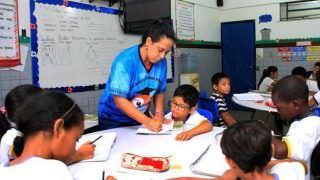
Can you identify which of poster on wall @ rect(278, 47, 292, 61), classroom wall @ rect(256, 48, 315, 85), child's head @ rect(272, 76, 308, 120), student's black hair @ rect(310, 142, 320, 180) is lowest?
student's black hair @ rect(310, 142, 320, 180)

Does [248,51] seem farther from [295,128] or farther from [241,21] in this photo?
[295,128]

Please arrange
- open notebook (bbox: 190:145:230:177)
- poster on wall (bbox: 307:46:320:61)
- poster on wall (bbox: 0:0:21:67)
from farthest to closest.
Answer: poster on wall (bbox: 307:46:320:61) < poster on wall (bbox: 0:0:21:67) < open notebook (bbox: 190:145:230:177)

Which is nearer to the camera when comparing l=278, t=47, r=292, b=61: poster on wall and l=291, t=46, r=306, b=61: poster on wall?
l=291, t=46, r=306, b=61: poster on wall

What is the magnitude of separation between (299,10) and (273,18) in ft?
1.51

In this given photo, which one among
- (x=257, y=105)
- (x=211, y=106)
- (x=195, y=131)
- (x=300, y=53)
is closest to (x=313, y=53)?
(x=300, y=53)

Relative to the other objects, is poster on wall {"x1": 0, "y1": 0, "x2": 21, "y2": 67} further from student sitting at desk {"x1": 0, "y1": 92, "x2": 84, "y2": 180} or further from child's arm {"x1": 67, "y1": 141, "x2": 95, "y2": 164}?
student sitting at desk {"x1": 0, "y1": 92, "x2": 84, "y2": 180}

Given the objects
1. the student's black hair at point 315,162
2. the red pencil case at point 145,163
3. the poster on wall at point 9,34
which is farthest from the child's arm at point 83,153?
the poster on wall at point 9,34

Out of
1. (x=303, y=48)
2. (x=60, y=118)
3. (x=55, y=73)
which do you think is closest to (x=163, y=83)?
(x=60, y=118)

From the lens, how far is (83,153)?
144 cm

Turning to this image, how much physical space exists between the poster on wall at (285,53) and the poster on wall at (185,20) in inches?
66.8

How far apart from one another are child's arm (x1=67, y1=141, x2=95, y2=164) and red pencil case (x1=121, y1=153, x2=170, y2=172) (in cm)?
20

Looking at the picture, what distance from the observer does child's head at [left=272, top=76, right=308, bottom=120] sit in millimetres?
1440

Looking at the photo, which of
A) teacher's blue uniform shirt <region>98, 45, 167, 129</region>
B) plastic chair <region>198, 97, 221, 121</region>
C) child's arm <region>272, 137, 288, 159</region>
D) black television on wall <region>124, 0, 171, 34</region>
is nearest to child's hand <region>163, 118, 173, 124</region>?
teacher's blue uniform shirt <region>98, 45, 167, 129</region>

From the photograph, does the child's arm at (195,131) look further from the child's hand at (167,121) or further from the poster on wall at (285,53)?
the poster on wall at (285,53)
